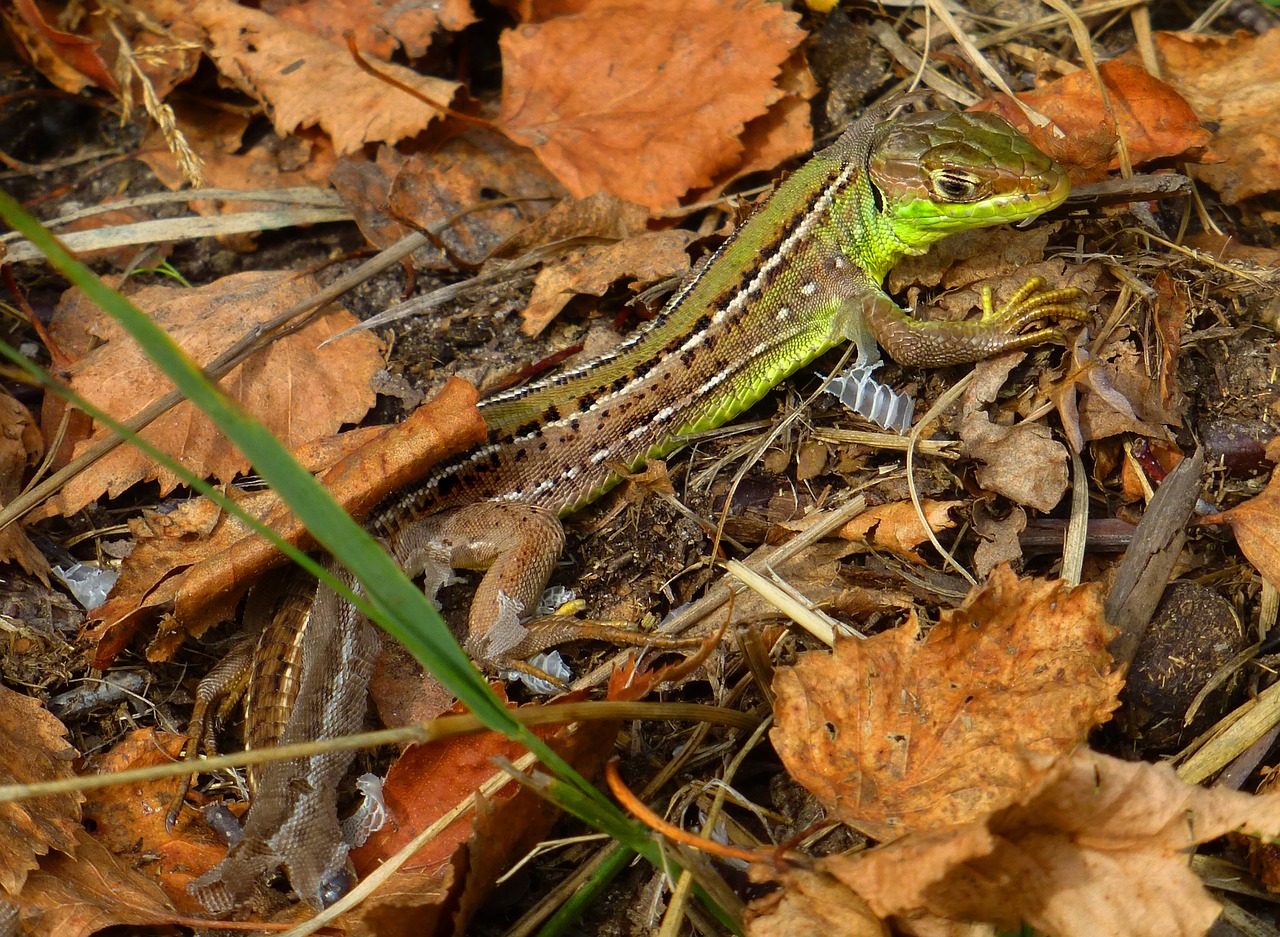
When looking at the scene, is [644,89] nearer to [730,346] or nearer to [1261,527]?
[730,346]

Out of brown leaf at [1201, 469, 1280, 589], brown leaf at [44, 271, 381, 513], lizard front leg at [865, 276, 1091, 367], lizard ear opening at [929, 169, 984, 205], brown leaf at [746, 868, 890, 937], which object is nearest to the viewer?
brown leaf at [746, 868, 890, 937]

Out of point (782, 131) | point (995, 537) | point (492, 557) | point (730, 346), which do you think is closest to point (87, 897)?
point (492, 557)

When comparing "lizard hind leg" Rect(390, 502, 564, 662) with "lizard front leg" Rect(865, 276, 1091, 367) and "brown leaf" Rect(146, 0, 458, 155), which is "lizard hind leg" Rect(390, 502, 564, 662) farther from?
"brown leaf" Rect(146, 0, 458, 155)

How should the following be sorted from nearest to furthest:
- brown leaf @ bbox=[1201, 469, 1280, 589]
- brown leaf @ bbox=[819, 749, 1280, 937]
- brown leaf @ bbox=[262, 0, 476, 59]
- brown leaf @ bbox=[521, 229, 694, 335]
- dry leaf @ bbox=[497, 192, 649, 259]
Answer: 1. brown leaf @ bbox=[819, 749, 1280, 937]
2. brown leaf @ bbox=[1201, 469, 1280, 589]
3. brown leaf @ bbox=[521, 229, 694, 335]
4. dry leaf @ bbox=[497, 192, 649, 259]
5. brown leaf @ bbox=[262, 0, 476, 59]

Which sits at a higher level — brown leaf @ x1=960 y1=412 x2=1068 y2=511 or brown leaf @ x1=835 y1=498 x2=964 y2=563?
brown leaf @ x1=960 y1=412 x2=1068 y2=511

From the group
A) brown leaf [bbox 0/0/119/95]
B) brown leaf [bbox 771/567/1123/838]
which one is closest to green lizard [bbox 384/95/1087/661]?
brown leaf [bbox 771/567/1123/838]

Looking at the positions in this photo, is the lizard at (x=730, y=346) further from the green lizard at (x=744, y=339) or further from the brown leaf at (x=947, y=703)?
the brown leaf at (x=947, y=703)

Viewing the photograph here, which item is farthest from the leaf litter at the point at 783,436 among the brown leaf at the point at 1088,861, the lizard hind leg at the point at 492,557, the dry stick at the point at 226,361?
the lizard hind leg at the point at 492,557
